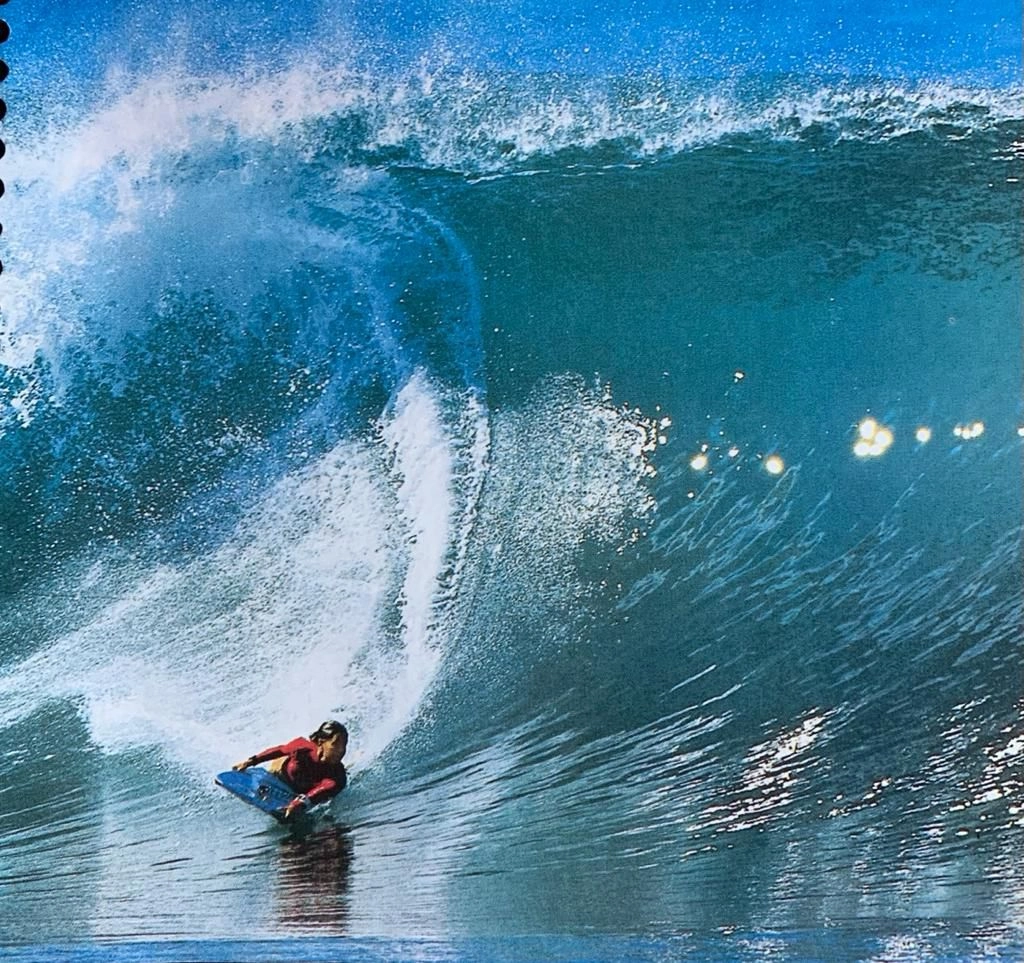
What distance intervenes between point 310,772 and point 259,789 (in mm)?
140

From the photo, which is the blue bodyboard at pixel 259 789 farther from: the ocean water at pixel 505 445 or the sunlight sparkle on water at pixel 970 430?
the sunlight sparkle on water at pixel 970 430

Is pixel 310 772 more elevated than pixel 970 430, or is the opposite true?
pixel 970 430

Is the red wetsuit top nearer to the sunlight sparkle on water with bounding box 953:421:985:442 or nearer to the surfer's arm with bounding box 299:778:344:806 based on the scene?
the surfer's arm with bounding box 299:778:344:806

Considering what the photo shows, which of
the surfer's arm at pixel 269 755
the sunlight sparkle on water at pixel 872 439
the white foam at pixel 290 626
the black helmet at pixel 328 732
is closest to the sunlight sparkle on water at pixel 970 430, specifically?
the sunlight sparkle on water at pixel 872 439

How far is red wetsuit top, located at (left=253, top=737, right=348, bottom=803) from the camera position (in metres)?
2.68

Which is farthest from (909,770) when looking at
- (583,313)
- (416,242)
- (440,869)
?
(416,242)

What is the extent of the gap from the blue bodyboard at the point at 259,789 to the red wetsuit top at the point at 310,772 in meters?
0.03

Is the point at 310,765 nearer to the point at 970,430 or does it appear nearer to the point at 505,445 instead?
the point at 505,445

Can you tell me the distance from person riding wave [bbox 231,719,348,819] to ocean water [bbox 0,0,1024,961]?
0.05 metres

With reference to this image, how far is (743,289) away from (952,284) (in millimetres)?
566

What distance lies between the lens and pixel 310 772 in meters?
2.69

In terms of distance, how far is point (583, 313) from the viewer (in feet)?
9.39

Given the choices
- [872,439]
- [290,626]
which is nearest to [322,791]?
[290,626]

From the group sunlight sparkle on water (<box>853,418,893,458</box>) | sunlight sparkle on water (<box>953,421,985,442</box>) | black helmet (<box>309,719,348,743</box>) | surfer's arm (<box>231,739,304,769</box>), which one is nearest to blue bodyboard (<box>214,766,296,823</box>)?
surfer's arm (<box>231,739,304,769</box>)
